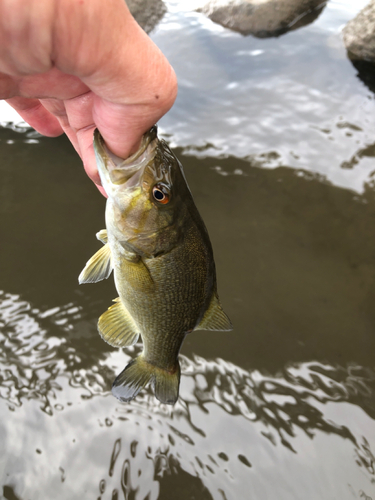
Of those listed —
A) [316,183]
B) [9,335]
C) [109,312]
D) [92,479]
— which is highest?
[109,312]

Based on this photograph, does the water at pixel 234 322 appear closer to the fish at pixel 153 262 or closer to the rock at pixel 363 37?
the rock at pixel 363 37

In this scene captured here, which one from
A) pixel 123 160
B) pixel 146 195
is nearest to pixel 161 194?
pixel 146 195

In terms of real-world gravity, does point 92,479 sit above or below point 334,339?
below

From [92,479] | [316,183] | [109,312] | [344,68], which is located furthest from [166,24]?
[92,479]

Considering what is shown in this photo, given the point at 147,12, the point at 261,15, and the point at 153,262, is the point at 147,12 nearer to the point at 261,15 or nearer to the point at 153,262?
the point at 261,15

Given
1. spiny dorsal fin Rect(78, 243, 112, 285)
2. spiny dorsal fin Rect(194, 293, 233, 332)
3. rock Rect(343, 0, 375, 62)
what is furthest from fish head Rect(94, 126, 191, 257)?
rock Rect(343, 0, 375, 62)

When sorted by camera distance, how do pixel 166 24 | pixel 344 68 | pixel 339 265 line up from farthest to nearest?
pixel 166 24 → pixel 344 68 → pixel 339 265

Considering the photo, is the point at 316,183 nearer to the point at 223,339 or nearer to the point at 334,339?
the point at 334,339
